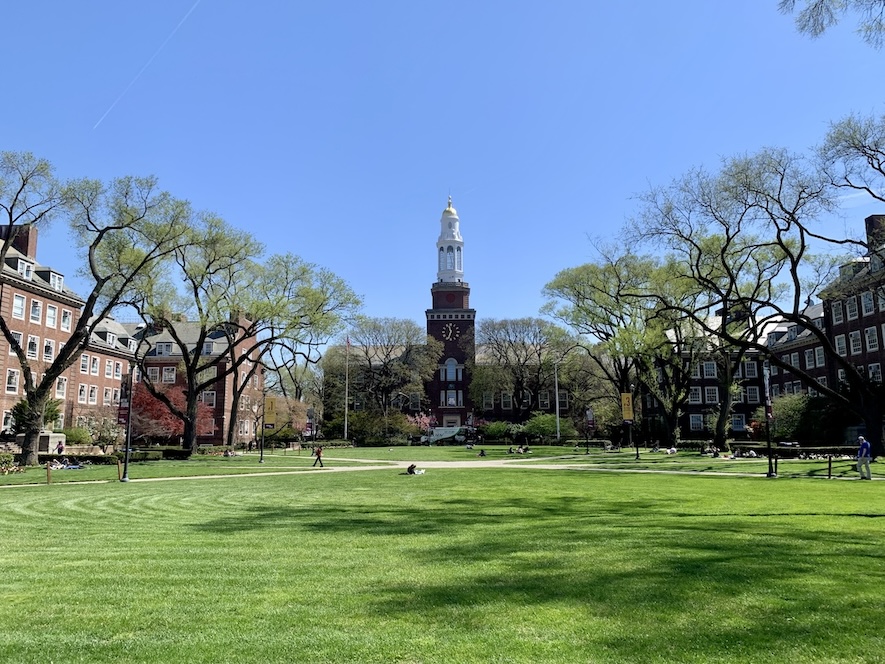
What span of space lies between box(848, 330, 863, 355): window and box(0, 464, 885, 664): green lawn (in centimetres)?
4725

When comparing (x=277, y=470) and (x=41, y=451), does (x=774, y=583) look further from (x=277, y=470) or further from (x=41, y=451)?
(x=41, y=451)

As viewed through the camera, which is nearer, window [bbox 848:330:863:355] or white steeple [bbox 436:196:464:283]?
window [bbox 848:330:863:355]

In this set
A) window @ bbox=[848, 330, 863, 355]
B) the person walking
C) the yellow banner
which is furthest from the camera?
window @ bbox=[848, 330, 863, 355]

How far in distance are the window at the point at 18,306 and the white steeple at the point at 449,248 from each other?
2279 inches

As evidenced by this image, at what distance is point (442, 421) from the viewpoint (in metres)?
93.2

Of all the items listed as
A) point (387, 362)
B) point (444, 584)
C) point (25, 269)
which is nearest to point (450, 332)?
point (387, 362)

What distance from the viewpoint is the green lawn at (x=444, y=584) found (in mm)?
5230

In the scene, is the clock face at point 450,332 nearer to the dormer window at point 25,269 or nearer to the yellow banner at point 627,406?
the yellow banner at point 627,406

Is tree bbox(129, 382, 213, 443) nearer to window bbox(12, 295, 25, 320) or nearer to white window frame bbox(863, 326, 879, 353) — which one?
window bbox(12, 295, 25, 320)

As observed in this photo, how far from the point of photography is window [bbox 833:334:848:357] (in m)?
56.1

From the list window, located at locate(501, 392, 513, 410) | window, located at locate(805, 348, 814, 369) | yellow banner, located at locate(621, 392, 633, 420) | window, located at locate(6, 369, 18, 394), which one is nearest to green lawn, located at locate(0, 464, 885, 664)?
yellow banner, located at locate(621, 392, 633, 420)

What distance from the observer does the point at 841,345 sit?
56969mm

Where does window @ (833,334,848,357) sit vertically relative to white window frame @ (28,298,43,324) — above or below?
below

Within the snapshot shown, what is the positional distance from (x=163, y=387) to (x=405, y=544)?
68.1 m
